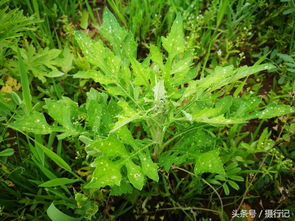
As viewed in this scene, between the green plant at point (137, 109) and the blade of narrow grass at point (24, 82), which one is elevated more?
the blade of narrow grass at point (24, 82)

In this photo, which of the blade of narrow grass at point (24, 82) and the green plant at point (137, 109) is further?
the blade of narrow grass at point (24, 82)

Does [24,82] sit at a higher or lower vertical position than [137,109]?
higher

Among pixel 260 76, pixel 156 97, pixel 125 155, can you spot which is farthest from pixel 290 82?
pixel 125 155

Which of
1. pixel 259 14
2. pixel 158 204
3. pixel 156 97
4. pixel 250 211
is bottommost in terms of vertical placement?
pixel 250 211

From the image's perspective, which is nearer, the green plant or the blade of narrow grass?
the green plant

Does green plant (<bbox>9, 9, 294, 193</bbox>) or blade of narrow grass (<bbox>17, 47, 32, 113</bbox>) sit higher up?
blade of narrow grass (<bbox>17, 47, 32, 113</bbox>)

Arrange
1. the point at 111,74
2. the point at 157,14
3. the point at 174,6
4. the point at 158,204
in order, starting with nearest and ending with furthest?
1. the point at 111,74
2. the point at 158,204
3. the point at 174,6
4. the point at 157,14

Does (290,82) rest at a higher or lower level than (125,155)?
lower

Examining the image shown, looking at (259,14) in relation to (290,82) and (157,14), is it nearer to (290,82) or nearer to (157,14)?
(290,82)

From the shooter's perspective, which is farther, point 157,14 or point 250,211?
point 157,14

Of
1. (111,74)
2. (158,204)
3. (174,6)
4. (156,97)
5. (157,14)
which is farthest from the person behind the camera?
(157,14)
